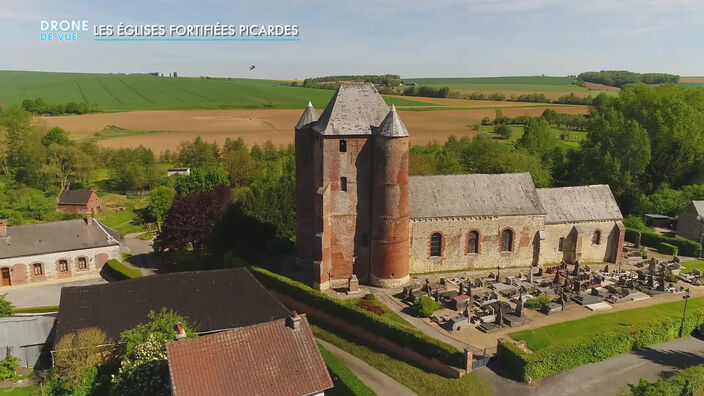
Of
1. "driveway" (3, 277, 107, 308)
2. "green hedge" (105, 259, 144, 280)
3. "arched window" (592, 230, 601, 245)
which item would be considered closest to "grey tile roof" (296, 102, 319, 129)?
"green hedge" (105, 259, 144, 280)

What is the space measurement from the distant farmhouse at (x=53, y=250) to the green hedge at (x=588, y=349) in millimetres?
36036

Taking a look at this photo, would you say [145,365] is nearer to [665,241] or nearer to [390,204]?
[390,204]

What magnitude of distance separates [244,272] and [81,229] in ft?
72.4

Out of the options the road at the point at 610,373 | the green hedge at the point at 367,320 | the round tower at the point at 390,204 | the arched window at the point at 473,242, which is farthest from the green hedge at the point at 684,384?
the arched window at the point at 473,242

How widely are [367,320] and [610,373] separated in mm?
13614

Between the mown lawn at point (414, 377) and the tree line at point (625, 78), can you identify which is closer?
the mown lawn at point (414, 377)

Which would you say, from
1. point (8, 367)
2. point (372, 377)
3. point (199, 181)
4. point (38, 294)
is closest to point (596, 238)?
point (372, 377)

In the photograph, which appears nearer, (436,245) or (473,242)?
(436,245)

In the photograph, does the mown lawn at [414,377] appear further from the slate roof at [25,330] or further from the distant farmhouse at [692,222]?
the distant farmhouse at [692,222]

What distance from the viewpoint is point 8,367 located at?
87.7ft

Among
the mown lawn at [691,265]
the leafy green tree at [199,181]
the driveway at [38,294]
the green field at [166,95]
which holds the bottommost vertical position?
the driveway at [38,294]

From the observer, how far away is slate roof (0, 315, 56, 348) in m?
27.7

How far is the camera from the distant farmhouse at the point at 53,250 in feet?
137

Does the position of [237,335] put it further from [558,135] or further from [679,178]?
[558,135]
